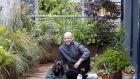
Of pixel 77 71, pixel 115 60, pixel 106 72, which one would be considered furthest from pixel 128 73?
pixel 77 71

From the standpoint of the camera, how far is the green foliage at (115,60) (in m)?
7.12

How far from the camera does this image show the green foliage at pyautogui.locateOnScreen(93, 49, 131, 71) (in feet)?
23.4

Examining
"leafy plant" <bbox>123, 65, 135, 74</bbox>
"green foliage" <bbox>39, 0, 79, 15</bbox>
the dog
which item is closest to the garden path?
the dog

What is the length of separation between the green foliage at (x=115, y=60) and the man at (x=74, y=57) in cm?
42

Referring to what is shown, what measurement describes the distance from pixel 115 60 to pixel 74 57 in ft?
2.45

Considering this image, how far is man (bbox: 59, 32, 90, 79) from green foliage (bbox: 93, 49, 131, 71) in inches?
16.6

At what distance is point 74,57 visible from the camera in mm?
7145

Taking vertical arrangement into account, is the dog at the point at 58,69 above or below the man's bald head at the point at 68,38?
below

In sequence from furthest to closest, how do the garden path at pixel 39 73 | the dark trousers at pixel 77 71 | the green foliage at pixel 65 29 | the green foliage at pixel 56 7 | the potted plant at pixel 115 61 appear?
the green foliage at pixel 56 7 → the green foliage at pixel 65 29 → the garden path at pixel 39 73 → the potted plant at pixel 115 61 → the dark trousers at pixel 77 71

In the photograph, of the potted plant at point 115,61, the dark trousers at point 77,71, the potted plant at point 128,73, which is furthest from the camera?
the potted plant at point 115,61

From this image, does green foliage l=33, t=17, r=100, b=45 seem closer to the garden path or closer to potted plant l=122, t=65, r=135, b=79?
the garden path

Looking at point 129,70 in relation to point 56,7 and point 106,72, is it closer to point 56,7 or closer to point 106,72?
point 106,72

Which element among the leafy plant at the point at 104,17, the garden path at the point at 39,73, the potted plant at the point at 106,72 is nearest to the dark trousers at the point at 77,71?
the potted plant at the point at 106,72

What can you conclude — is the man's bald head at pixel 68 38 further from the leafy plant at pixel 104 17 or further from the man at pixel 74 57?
the leafy plant at pixel 104 17
